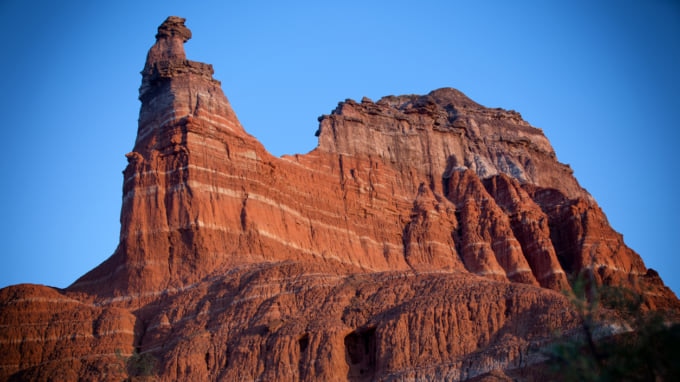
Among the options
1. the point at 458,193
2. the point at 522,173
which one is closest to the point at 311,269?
the point at 458,193

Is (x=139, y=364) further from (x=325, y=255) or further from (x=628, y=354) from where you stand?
(x=628, y=354)

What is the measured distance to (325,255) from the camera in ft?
250

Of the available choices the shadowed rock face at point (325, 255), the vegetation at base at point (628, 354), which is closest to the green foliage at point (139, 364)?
the shadowed rock face at point (325, 255)

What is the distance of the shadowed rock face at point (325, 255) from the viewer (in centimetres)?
5497

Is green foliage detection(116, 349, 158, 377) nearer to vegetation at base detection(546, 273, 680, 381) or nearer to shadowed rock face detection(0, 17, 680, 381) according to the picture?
shadowed rock face detection(0, 17, 680, 381)

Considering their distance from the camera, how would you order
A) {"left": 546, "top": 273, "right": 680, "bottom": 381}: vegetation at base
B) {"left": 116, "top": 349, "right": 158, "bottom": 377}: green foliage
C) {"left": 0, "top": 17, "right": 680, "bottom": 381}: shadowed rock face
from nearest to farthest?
{"left": 546, "top": 273, "right": 680, "bottom": 381}: vegetation at base → {"left": 0, "top": 17, "right": 680, "bottom": 381}: shadowed rock face → {"left": 116, "top": 349, "right": 158, "bottom": 377}: green foliage

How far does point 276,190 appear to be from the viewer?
76.1 metres

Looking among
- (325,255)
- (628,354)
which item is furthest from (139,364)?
(628,354)

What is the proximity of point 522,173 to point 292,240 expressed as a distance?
3338cm

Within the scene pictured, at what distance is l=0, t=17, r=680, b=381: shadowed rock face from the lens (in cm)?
5497

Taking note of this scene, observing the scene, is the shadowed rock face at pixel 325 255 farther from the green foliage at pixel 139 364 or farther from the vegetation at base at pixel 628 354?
the vegetation at base at pixel 628 354

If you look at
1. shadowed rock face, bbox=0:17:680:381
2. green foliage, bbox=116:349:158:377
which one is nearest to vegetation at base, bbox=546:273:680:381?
shadowed rock face, bbox=0:17:680:381

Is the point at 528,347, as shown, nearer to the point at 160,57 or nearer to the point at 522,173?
the point at 160,57

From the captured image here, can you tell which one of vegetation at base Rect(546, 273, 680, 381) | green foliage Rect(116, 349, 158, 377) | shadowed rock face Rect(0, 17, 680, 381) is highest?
shadowed rock face Rect(0, 17, 680, 381)
